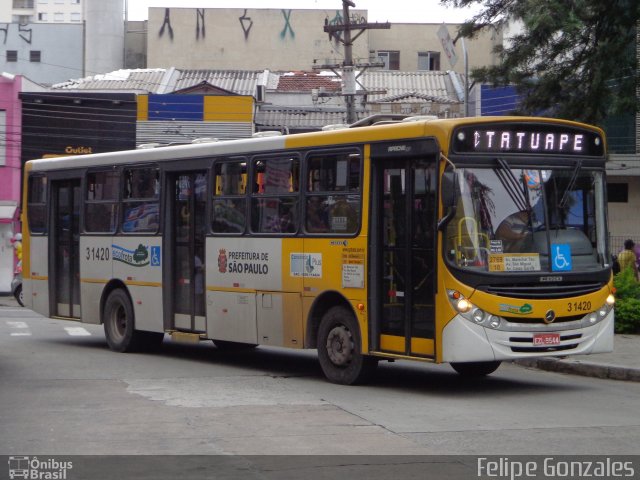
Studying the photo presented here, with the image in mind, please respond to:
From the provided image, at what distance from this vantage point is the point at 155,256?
1708 cm

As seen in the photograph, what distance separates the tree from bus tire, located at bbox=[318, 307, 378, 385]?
7812 millimetres

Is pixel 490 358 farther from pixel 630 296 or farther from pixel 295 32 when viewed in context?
pixel 295 32

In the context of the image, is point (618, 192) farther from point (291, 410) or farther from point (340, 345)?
point (291, 410)

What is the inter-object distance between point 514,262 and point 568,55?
9.31 m

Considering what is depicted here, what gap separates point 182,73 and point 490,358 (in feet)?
153

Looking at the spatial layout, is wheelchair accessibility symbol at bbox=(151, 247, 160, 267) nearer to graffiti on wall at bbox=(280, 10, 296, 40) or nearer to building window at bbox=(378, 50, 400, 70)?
graffiti on wall at bbox=(280, 10, 296, 40)

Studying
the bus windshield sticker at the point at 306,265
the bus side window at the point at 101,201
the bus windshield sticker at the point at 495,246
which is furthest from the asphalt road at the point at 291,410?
the bus side window at the point at 101,201

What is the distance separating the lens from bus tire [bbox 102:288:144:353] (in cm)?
1775

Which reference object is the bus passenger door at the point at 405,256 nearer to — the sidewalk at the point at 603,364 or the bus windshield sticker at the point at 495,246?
the bus windshield sticker at the point at 495,246

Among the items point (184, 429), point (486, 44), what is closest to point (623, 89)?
point (184, 429)

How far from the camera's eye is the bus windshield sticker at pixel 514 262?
39.9 ft

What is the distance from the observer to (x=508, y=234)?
40.3 feet

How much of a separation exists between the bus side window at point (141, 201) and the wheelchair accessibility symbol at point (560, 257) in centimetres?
685

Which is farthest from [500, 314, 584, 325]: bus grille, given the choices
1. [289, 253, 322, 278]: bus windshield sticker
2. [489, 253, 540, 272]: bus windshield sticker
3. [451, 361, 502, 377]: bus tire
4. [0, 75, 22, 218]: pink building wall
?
[0, 75, 22, 218]: pink building wall
